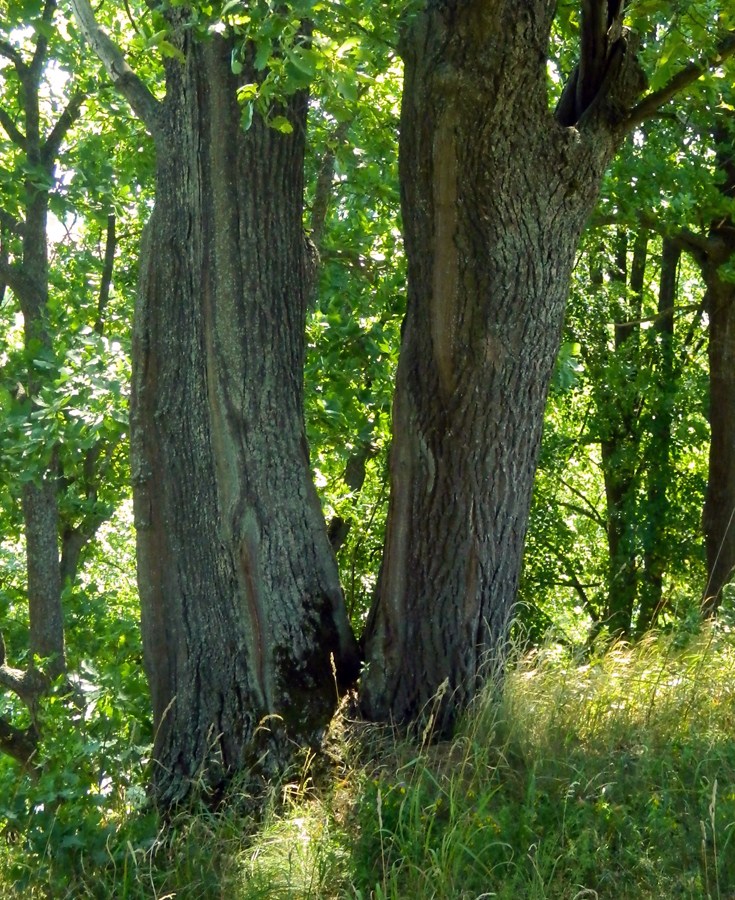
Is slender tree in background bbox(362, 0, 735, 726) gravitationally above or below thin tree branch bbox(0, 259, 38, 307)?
below

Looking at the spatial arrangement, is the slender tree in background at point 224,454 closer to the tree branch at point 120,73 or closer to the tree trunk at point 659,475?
the tree branch at point 120,73

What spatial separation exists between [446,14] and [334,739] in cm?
330

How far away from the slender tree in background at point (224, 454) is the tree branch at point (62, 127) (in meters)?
5.66

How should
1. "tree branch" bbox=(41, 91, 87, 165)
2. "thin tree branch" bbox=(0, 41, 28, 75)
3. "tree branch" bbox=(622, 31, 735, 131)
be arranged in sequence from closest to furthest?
"tree branch" bbox=(622, 31, 735, 131)
"thin tree branch" bbox=(0, 41, 28, 75)
"tree branch" bbox=(41, 91, 87, 165)

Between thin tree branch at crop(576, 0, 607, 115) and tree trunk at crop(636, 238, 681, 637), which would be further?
tree trunk at crop(636, 238, 681, 637)

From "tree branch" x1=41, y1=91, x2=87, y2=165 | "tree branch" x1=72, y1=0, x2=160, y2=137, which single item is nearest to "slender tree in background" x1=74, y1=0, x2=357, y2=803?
"tree branch" x1=72, y1=0, x2=160, y2=137

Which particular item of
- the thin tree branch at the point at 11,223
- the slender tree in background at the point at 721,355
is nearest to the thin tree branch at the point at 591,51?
the slender tree in background at the point at 721,355

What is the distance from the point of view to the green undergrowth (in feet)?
12.4

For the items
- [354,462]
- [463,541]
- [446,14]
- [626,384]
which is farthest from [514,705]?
[626,384]

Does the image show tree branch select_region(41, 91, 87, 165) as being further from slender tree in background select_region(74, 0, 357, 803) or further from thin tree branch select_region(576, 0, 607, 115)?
thin tree branch select_region(576, 0, 607, 115)

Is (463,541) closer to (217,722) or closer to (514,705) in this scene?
(514,705)

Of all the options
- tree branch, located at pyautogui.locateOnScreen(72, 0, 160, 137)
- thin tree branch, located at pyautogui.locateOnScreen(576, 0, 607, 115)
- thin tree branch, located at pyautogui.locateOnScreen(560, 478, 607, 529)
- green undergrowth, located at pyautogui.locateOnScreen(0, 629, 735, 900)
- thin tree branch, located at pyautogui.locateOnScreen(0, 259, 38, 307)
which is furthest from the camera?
thin tree branch, located at pyautogui.locateOnScreen(560, 478, 607, 529)

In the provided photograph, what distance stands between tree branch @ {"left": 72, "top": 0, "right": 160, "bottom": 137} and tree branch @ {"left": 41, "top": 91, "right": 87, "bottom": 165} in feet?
16.3

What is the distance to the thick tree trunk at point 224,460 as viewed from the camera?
5074 mm
